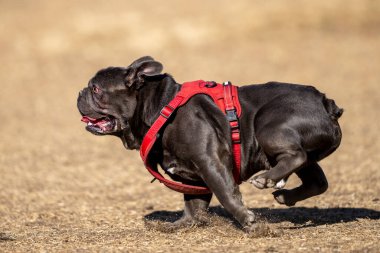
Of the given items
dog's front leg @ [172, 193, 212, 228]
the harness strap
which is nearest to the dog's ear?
the harness strap

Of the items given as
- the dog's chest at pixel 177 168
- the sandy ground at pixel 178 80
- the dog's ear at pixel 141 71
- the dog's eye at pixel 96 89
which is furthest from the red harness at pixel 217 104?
the dog's eye at pixel 96 89

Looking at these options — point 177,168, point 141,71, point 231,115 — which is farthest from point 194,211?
point 141,71

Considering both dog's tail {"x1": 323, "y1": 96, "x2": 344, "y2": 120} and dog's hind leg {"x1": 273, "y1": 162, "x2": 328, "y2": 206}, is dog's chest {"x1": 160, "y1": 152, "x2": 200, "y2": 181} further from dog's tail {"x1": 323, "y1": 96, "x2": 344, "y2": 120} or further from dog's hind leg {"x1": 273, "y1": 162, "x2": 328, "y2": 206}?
dog's tail {"x1": 323, "y1": 96, "x2": 344, "y2": 120}

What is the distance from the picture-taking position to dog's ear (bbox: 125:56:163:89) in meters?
6.54

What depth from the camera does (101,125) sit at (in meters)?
6.71

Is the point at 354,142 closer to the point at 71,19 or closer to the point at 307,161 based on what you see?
the point at 307,161

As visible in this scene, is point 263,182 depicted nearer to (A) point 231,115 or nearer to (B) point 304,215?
(A) point 231,115

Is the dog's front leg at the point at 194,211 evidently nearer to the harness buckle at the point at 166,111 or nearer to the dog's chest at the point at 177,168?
the dog's chest at the point at 177,168

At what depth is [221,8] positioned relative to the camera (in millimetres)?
24672

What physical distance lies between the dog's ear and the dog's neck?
0.09m

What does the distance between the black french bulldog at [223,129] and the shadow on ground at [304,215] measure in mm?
619

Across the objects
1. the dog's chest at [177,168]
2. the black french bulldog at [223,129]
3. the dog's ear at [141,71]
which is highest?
the dog's ear at [141,71]

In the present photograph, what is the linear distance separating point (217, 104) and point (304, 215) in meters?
2.00

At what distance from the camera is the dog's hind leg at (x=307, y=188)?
6.67 meters
